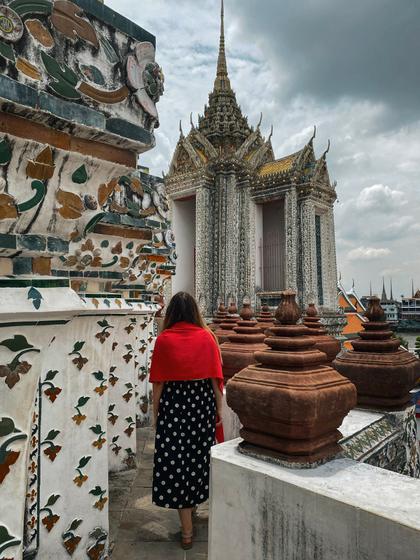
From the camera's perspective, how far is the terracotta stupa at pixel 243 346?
3.39m

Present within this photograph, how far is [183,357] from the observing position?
2.54 meters

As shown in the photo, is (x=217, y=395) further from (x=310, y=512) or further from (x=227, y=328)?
(x=227, y=328)

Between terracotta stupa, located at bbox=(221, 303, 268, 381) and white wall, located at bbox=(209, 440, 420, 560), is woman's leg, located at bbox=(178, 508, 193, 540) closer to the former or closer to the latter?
white wall, located at bbox=(209, 440, 420, 560)

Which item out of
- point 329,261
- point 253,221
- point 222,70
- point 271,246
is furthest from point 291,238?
point 222,70

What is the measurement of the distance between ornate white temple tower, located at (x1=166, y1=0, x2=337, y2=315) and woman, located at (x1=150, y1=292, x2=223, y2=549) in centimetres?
1182

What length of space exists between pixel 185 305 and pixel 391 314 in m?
49.9

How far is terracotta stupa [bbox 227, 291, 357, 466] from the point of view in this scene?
5.09 ft

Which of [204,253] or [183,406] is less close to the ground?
[204,253]

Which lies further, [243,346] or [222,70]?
[222,70]

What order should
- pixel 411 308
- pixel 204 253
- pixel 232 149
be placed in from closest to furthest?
pixel 204 253 → pixel 232 149 → pixel 411 308

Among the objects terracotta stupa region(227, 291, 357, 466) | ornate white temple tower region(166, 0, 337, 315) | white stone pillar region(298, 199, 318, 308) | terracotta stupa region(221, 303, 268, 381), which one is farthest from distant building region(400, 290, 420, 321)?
terracotta stupa region(227, 291, 357, 466)

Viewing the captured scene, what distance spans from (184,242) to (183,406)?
561 inches

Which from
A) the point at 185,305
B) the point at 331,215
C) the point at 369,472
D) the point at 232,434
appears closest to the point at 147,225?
the point at 185,305

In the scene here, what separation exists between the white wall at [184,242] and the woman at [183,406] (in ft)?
45.1
